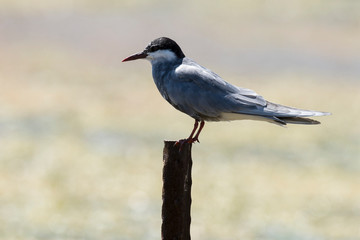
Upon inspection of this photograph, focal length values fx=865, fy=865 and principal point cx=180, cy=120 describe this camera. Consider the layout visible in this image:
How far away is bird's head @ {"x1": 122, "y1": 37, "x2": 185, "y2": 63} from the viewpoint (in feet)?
19.9

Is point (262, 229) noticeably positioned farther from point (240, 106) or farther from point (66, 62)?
point (66, 62)

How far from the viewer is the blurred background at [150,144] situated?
11.2m

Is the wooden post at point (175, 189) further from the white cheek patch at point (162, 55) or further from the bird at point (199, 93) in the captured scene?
the white cheek patch at point (162, 55)

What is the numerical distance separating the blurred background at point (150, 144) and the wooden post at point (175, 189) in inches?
198

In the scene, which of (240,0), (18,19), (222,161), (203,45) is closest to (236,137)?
(222,161)

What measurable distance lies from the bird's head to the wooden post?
2.49ft

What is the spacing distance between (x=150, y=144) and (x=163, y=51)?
Result: 8271 millimetres

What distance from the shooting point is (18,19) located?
1112 inches

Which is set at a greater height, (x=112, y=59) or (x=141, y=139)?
(x=112, y=59)

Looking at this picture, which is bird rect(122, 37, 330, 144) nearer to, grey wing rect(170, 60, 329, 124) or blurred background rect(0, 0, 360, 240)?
grey wing rect(170, 60, 329, 124)

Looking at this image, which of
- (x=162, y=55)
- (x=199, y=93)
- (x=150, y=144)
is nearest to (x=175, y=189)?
(x=199, y=93)

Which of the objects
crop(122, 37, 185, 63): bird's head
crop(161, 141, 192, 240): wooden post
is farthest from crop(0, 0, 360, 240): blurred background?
crop(161, 141, 192, 240): wooden post

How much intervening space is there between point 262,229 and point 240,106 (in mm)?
5419

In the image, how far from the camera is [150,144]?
1432 centimetres
